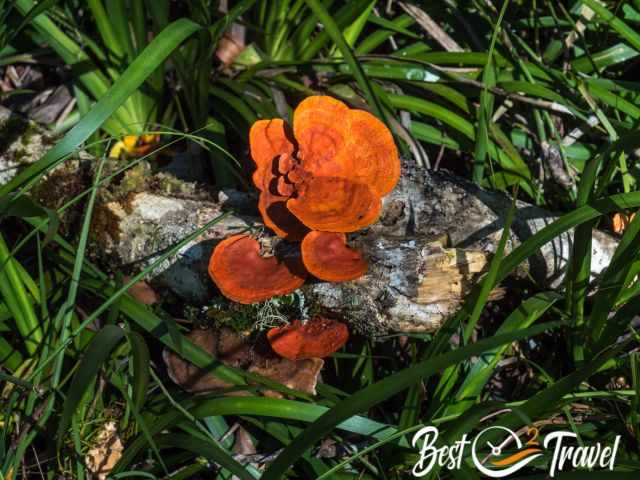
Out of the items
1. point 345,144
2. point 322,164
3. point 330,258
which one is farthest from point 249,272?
point 345,144

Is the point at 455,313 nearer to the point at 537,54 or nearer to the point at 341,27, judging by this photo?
the point at 341,27

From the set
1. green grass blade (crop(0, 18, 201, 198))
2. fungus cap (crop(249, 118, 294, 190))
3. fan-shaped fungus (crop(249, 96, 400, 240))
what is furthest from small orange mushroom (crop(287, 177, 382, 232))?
green grass blade (crop(0, 18, 201, 198))

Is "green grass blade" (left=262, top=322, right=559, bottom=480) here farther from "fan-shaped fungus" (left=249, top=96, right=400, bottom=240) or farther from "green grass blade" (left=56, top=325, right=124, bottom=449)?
"fan-shaped fungus" (left=249, top=96, right=400, bottom=240)

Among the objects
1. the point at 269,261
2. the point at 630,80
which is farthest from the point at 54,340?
the point at 630,80

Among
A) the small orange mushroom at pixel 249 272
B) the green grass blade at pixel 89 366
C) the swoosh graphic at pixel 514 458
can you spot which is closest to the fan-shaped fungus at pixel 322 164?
the small orange mushroom at pixel 249 272

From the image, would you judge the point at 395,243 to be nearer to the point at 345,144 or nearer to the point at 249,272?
the point at 345,144
